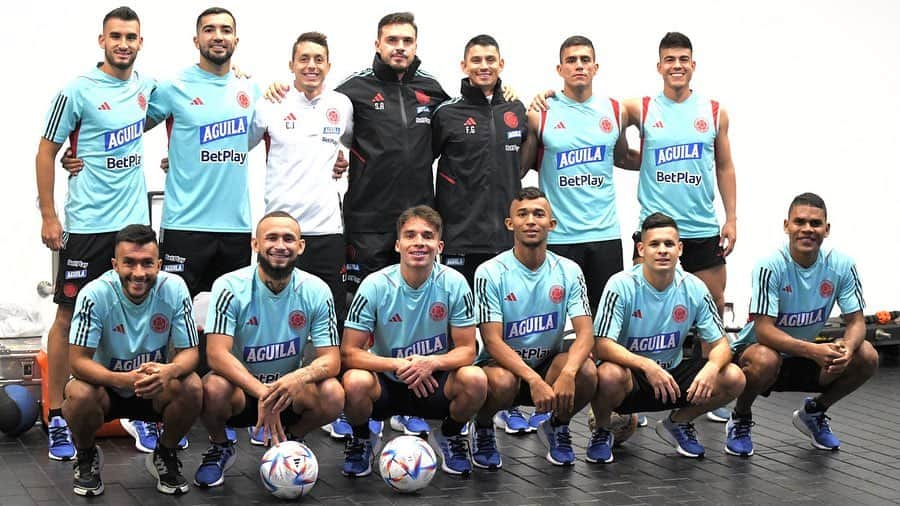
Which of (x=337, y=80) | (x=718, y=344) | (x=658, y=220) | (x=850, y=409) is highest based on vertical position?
(x=337, y=80)

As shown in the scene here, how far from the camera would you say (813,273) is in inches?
246

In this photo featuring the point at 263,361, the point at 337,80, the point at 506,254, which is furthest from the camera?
the point at 337,80

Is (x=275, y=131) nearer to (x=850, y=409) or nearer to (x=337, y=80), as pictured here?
(x=337, y=80)

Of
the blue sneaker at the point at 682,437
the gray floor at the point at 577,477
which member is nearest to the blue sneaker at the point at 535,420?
the gray floor at the point at 577,477

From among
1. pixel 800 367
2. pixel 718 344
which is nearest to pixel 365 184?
pixel 718 344

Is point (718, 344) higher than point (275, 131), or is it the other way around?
point (275, 131)

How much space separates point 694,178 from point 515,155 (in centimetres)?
92

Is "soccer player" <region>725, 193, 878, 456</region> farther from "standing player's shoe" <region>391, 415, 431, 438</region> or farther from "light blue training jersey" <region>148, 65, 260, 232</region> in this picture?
"light blue training jersey" <region>148, 65, 260, 232</region>

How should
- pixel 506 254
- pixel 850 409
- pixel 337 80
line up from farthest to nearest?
pixel 337 80, pixel 850 409, pixel 506 254

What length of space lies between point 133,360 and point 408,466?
4.00ft

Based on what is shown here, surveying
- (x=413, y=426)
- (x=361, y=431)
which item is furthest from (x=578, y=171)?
(x=361, y=431)

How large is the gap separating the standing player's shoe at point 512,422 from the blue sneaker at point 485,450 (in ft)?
2.06

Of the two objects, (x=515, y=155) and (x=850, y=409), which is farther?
(x=850, y=409)

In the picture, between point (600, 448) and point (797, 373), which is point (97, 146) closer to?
point (600, 448)
